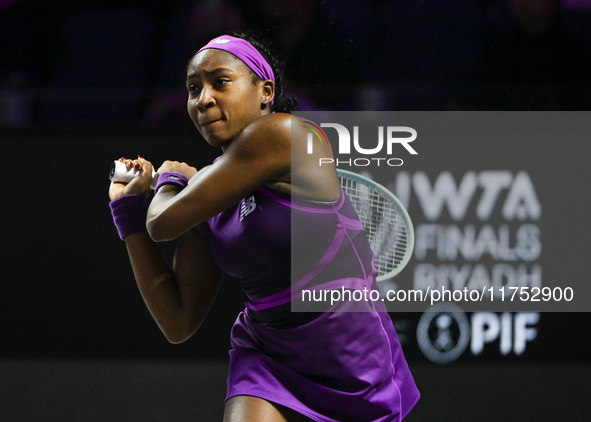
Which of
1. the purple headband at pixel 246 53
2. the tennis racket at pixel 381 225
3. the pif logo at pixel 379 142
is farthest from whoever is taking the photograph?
the pif logo at pixel 379 142

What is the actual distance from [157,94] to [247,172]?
5.58 feet

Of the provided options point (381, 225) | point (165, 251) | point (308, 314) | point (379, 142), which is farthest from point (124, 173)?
point (379, 142)

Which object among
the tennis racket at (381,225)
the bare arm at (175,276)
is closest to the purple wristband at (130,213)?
the bare arm at (175,276)

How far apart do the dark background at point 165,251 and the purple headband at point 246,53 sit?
1.15 m

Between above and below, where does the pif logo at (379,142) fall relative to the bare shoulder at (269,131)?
above

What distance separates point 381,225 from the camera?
2.03 metres

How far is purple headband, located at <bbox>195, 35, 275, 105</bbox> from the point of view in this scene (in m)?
1.40

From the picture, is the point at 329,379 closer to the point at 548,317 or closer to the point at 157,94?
the point at 548,317

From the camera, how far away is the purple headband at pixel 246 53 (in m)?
1.40

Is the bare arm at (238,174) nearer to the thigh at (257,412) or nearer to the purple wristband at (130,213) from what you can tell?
the purple wristband at (130,213)

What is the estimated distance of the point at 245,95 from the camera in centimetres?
139

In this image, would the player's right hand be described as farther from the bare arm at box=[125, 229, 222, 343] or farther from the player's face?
the player's face

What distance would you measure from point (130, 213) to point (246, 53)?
0.44 m

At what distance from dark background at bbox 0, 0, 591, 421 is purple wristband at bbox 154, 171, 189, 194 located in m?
1.11
